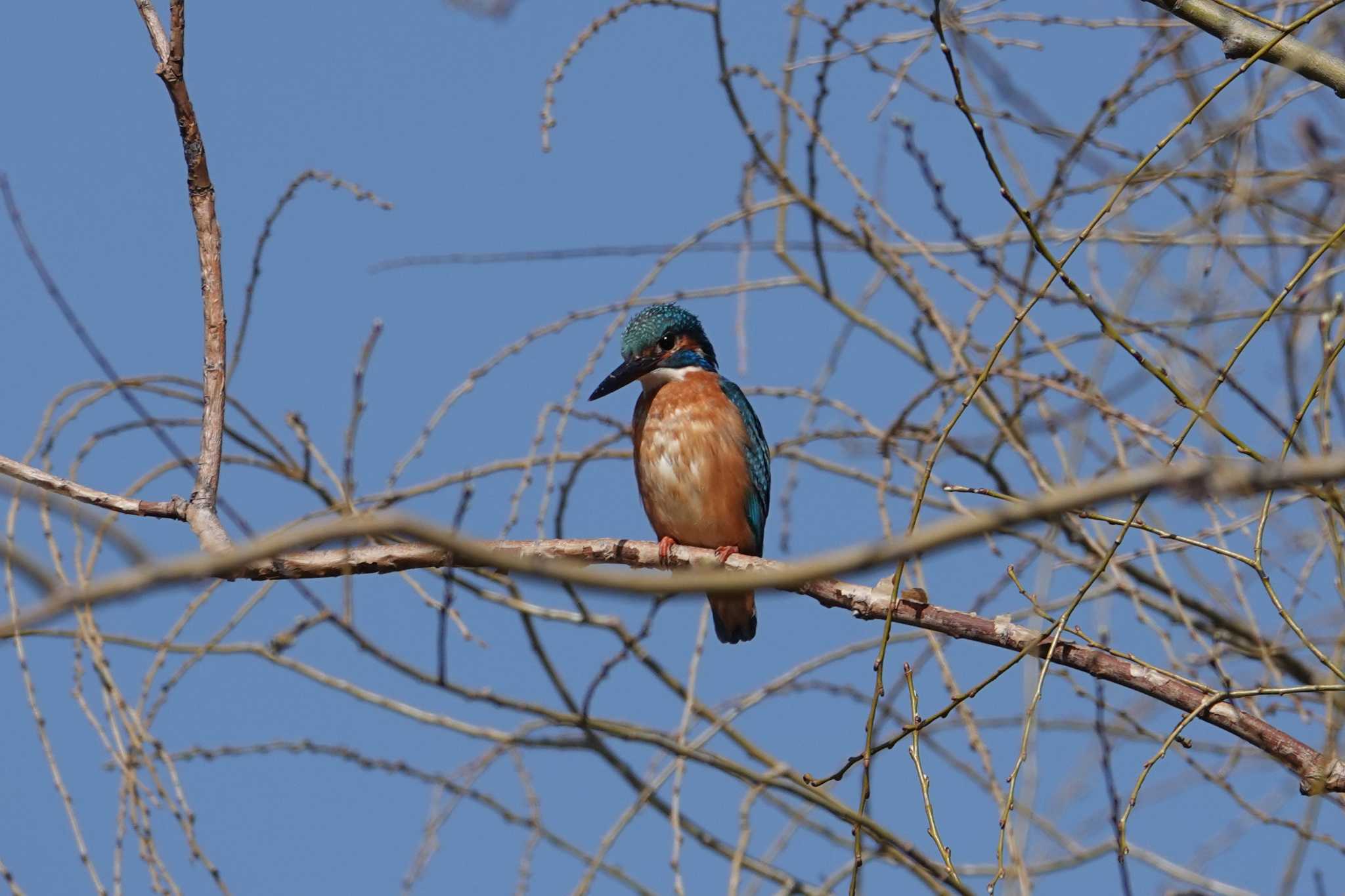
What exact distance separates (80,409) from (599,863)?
1523 millimetres

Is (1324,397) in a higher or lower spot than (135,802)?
higher

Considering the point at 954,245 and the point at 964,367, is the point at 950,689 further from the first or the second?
the point at 954,245

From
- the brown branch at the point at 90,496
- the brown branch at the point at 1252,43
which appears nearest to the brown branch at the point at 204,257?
the brown branch at the point at 90,496

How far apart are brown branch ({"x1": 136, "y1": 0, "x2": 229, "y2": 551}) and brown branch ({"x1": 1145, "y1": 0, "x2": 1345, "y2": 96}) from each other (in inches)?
64.4

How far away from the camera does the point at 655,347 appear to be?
15.9 feet

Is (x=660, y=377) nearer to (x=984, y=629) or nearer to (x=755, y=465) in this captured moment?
(x=755, y=465)

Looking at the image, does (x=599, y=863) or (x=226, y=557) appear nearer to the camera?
(x=226, y=557)

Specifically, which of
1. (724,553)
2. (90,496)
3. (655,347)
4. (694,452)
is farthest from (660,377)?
(90,496)

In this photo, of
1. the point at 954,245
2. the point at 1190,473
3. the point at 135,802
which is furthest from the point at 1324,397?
the point at 135,802

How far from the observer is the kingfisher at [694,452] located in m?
4.57

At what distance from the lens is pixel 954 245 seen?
13.2 ft

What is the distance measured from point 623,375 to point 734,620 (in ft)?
2.88

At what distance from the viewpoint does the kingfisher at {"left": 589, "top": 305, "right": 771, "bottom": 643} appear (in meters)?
4.57

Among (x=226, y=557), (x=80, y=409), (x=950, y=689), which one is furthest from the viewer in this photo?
(x=80, y=409)
